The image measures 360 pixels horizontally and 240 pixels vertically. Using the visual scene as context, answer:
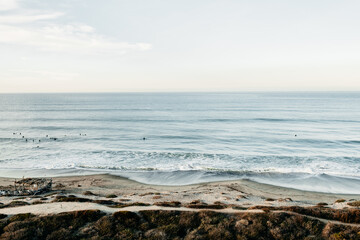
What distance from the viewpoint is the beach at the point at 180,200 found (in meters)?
12.7

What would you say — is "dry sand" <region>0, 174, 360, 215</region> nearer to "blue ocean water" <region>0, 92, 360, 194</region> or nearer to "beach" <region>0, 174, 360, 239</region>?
"beach" <region>0, 174, 360, 239</region>

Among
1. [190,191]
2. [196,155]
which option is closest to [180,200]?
[190,191]

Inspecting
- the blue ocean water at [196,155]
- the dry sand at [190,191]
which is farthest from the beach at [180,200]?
the blue ocean water at [196,155]

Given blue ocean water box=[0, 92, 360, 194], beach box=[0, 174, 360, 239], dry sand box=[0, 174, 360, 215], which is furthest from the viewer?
blue ocean water box=[0, 92, 360, 194]

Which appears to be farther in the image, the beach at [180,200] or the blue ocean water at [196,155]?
the blue ocean water at [196,155]

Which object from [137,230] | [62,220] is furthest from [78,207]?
[137,230]

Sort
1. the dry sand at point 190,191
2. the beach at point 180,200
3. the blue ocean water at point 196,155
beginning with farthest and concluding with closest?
1. the blue ocean water at point 196,155
2. the dry sand at point 190,191
3. the beach at point 180,200

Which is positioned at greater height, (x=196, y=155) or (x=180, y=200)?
(x=180, y=200)

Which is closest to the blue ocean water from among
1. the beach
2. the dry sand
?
the dry sand

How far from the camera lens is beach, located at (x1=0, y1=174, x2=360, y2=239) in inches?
500

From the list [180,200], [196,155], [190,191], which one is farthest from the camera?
[196,155]

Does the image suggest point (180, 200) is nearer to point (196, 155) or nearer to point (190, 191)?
point (190, 191)

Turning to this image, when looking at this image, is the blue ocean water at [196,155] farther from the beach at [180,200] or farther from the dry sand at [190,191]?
the beach at [180,200]

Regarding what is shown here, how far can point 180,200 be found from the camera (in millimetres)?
19234
